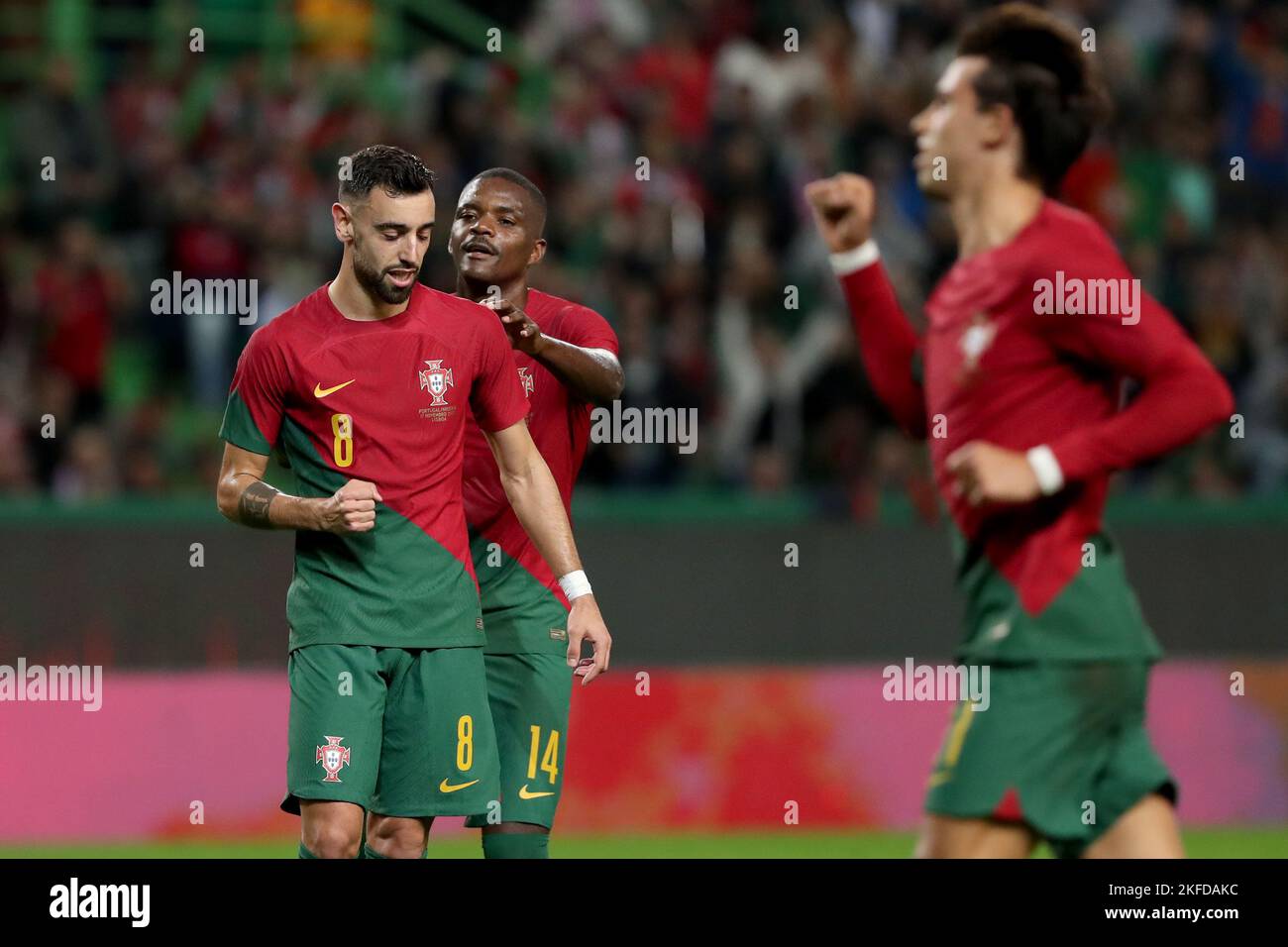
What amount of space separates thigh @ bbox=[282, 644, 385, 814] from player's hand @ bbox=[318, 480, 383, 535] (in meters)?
0.43

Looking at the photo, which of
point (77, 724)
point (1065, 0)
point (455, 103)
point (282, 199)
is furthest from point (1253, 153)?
point (77, 724)

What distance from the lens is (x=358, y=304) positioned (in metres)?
5.73

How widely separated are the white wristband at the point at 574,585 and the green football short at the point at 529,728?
47 cm

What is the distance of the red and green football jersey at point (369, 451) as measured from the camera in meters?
5.57

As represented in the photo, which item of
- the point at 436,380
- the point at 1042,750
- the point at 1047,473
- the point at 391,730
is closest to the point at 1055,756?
the point at 1042,750

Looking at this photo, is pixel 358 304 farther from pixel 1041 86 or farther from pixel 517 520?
pixel 1041 86

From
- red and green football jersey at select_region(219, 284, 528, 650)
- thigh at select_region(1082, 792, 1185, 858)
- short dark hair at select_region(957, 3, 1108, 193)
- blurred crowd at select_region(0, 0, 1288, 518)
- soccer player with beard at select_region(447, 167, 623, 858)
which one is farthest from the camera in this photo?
blurred crowd at select_region(0, 0, 1288, 518)

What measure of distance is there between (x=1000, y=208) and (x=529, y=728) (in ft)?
8.57

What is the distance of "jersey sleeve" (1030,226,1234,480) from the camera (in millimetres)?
4074

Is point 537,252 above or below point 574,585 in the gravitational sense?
above

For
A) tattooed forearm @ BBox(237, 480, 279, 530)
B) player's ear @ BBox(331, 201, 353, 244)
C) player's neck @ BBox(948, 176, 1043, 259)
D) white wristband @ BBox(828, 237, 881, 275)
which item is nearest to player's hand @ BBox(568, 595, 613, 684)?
tattooed forearm @ BBox(237, 480, 279, 530)

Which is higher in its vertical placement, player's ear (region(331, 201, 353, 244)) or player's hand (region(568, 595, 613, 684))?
player's ear (region(331, 201, 353, 244))

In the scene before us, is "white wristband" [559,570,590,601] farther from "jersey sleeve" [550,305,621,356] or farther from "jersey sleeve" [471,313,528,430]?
"jersey sleeve" [550,305,621,356]
